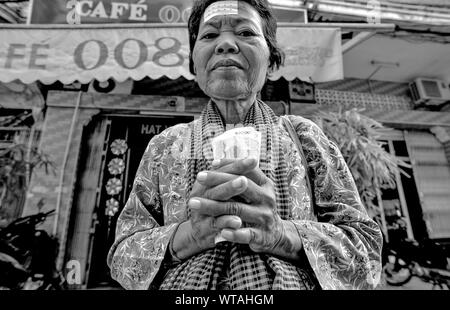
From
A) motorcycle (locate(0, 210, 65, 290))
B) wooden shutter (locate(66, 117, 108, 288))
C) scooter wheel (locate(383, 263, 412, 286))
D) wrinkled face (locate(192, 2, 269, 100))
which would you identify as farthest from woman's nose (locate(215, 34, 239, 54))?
scooter wheel (locate(383, 263, 412, 286))

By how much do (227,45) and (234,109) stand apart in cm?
23

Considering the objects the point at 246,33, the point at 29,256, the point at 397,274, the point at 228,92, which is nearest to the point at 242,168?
the point at 228,92

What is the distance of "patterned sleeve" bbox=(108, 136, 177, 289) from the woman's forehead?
0.49 metres

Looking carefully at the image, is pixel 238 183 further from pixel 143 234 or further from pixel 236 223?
pixel 143 234

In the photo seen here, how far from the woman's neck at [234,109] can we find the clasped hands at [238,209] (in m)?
0.40

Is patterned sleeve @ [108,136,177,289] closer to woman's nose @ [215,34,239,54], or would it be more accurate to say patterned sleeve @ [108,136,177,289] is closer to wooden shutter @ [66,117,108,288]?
woman's nose @ [215,34,239,54]

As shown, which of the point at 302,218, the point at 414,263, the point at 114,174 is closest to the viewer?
the point at 302,218

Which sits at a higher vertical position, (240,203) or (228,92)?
(228,92)

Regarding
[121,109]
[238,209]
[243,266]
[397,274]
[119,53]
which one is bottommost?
[397,274]

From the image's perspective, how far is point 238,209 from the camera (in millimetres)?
604

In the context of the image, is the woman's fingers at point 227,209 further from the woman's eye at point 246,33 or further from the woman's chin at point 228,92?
the woman's eye at point 246,33

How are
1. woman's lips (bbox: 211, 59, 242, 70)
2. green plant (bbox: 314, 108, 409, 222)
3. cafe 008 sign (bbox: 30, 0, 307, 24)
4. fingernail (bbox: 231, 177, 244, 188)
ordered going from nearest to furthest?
fingernail (bbox: 231, 177, 244, 188) → woman's lips (bbox: 211, 59, 242, 70) → cafe 008 sign (bbox: 30, 0, 307, 24) → green plant (bbox: 314, 108, 409, 222)

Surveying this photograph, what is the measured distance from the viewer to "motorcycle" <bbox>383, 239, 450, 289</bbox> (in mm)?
3885

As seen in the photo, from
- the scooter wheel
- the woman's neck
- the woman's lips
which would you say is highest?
the woman's lips
